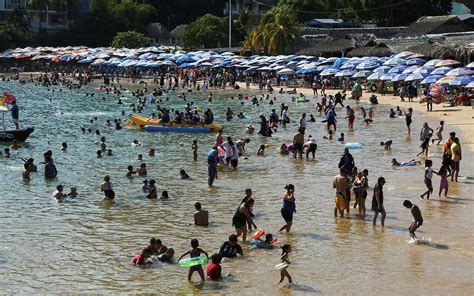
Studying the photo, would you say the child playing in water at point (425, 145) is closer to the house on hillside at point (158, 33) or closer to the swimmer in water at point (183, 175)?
the swimmer in water at point (183, 175)

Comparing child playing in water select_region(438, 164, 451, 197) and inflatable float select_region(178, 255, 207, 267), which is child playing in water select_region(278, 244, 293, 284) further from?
child playing in water select_region(438, 164, 451, 197)

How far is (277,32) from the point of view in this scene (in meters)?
69.8

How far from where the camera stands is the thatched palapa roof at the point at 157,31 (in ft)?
338

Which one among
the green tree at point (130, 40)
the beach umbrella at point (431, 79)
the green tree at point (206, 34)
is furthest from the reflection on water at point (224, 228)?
the green tree at point (130, 40)

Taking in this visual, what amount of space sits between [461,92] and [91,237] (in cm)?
3206

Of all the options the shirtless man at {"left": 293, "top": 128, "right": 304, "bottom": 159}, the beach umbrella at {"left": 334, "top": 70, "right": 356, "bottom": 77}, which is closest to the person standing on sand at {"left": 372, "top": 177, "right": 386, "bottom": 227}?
the shirtless man at {"left": 293, "top": 128, "right": 304, "bottom": 159}

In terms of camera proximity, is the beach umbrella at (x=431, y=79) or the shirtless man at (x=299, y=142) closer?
the shirtless man at (x=299, y=142)

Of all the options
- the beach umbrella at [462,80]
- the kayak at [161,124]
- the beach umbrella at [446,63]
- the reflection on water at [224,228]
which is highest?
the beach umbrella at [446,63]

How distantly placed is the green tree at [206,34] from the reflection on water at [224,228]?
180 ft

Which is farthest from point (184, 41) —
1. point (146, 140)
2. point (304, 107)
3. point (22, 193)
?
point (22, 193)

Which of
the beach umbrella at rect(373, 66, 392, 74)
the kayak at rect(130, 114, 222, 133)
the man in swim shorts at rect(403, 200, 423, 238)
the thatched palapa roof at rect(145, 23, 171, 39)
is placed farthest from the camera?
the thatched palapa roof at rect(145, 23, 171, 39)

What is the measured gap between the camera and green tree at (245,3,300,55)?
229 ft

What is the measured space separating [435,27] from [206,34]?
94.7 feet

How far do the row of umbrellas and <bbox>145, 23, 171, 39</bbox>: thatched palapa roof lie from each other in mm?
15302
